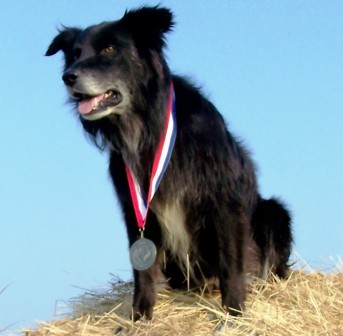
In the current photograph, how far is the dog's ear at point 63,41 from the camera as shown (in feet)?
20.7

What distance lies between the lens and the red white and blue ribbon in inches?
236

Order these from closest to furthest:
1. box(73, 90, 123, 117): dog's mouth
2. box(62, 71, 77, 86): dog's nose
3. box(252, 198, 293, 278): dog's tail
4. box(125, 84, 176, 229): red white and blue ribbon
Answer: box(62, 71, 77, 86): dog's nose, box(73, 90, 123, 117): dog's mouth, box(125, 84, 176, 229): red white and blue ribbon, box(252, 198, 293, 278): dog's tail

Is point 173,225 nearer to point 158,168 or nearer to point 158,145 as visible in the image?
point 158,168

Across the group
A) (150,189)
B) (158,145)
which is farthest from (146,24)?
(150,189)

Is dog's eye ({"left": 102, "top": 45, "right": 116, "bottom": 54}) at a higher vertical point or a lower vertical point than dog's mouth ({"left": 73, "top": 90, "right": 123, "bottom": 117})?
higher

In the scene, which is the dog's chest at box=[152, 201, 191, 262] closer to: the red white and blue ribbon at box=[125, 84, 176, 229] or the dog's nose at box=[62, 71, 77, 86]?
the red white and blue ribbon at box=[125, 84, 176, 229]

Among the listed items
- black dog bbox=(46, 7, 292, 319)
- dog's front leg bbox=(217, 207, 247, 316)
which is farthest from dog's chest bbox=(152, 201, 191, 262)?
dog's front leg bbox=(217, 207, 247, 316)

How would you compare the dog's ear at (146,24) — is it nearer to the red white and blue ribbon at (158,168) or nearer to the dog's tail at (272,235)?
the red white and blue ribbon at (158,168)

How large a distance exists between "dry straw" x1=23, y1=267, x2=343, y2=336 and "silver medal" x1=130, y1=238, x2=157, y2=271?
1.31ft

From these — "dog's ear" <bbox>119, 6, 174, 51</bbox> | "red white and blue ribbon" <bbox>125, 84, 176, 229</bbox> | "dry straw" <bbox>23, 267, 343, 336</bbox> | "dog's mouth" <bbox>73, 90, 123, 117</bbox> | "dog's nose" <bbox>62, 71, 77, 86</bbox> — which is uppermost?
"dog's ear" <bbox>119, 6, 174, 51</bbox>

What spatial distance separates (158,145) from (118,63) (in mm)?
721

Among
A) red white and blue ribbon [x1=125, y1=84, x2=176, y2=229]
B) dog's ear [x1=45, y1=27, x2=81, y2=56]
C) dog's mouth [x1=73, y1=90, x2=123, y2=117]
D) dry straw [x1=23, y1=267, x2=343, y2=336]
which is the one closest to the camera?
dry straw [x1=23, y1=267, x2=343, y2=336]

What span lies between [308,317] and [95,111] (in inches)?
87.5

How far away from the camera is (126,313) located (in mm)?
6418
